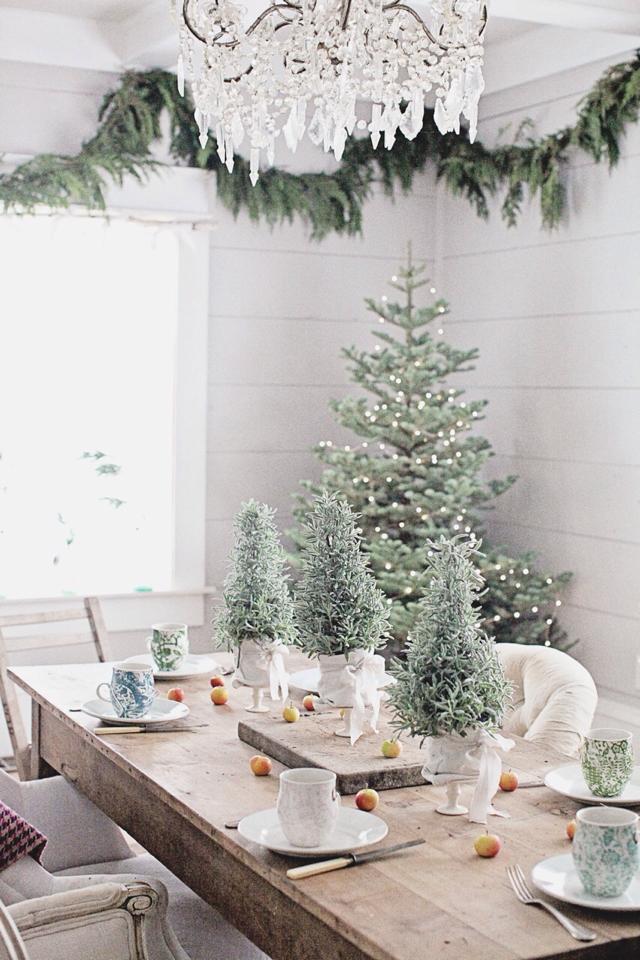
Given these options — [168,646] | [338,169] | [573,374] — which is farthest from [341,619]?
[338,169]

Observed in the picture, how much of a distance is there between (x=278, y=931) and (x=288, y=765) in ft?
1.64

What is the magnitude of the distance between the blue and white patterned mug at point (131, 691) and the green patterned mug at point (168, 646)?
17.0 inches

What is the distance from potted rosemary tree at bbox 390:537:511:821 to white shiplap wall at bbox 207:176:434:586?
→ 2986mm

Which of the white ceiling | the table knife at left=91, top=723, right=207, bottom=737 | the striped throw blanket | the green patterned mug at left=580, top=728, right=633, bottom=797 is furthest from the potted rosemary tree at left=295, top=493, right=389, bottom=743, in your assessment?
the white ceiling

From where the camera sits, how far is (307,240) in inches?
202

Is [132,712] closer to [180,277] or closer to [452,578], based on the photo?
[452,578]

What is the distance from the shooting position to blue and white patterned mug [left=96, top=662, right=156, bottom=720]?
258cm

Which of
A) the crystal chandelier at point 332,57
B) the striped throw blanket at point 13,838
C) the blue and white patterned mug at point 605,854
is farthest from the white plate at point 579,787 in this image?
the crystal chandelier at point 332,57

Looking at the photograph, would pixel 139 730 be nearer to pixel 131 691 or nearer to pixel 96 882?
pixel 131 691

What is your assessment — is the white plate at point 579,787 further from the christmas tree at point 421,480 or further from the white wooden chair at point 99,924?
the christmas tree at point 421,480

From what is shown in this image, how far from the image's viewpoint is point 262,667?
8.72ft

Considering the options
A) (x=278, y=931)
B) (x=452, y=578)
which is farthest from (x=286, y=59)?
(x=278, y=931)

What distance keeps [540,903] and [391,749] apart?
2.02ft

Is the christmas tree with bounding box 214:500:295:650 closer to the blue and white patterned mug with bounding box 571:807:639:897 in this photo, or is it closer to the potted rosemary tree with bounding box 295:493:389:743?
the potted rosemary tree with bounding box 295:493:389:743
